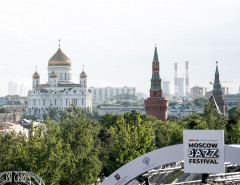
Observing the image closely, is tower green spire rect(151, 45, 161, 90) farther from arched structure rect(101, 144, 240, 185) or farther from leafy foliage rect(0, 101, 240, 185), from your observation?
arched structure rect(101, 144, 240, 185)

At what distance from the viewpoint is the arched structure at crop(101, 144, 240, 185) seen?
25098 millimetres

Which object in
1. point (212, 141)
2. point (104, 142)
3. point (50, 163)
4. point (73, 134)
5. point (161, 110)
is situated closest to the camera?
point (212, 141)

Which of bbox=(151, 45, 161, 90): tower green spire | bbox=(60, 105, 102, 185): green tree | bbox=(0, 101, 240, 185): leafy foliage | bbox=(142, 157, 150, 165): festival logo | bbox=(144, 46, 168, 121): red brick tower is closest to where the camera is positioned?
bbox=(142, 157, 150, 165): festival logo

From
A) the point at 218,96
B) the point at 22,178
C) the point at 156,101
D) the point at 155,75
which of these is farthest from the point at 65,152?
the point at 218,96

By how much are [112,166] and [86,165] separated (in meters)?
9.81

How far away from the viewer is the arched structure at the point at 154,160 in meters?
25.1

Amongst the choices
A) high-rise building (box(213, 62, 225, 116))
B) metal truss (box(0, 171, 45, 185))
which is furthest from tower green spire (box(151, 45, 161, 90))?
metal truss (box(0, 171, 45, 185))

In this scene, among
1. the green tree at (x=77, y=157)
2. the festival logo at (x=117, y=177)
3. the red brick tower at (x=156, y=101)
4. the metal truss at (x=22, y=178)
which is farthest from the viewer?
the red brick tower at (x=156, y=101)

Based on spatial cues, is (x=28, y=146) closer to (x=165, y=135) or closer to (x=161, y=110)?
(x=165, y=135)

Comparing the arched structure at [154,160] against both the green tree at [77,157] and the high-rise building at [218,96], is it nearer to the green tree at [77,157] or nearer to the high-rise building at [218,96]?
the green tree at [77,157]

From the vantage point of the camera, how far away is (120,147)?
51.5 metres

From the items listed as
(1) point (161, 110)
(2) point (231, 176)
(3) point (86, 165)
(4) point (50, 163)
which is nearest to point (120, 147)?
(3) point (86, 165)

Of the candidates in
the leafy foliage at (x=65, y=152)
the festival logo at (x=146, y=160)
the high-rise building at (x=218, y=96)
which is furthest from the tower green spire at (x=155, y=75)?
the festival logo at (x=146, y=160)

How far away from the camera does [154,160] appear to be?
86.3 ft
